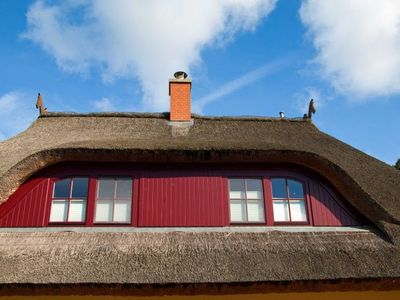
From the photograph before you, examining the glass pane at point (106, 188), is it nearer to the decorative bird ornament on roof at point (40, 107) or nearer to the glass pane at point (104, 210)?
the glass pane at point (104, 210)

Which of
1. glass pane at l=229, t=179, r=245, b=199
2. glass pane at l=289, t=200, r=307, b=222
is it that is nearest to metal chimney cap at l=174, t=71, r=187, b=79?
glass pane at l=229, t=179, r=245, b=199

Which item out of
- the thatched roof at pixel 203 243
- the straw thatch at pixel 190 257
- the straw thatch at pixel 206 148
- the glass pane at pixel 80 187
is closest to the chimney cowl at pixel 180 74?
the straw thatch at pixel 206 148

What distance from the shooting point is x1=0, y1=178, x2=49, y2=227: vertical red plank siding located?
780 centimetres

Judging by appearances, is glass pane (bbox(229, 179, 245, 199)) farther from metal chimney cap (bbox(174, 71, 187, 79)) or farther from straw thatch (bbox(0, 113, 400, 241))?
metal chimney cap (bbox(174, 71, 187, 79))

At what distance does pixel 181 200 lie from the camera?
325 inches

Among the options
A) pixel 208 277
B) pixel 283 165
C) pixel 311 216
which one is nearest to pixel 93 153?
pixel 208 277

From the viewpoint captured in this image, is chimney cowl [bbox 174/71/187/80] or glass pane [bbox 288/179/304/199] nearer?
glass pane [bbox 288/179/304/199]

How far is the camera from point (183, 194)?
8.32m

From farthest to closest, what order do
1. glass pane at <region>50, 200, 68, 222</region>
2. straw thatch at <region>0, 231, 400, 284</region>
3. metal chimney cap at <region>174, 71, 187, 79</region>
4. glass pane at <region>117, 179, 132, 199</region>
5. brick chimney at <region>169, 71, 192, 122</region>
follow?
metal chimney cap at <region>174, 71, 187, 79</region>
brick chimney at <region>169, 71, 192, 122</region>
glass pane at <region>117, 179, 132, 199</region>
glass pane at <region>50, 200, 68, 222</region>
straw thatch at <region>0, 231, 400, 284</region>

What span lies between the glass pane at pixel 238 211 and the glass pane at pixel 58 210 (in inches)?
134

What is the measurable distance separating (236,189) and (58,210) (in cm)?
369

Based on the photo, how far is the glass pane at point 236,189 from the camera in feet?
27.8

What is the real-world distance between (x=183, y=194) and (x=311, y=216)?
2.72m

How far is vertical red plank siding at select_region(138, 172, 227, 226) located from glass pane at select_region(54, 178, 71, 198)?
1517 millimetres
